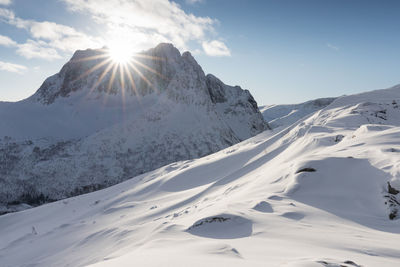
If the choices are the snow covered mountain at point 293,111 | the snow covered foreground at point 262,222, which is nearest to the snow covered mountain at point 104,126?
the snow covered foreground at point 262,222

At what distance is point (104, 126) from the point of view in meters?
52.5

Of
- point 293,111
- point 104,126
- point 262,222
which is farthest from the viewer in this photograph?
point 293,111

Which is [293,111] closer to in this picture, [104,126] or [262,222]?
[104,126]

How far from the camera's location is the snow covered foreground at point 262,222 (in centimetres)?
345

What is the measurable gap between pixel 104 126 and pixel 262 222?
5214 centimetres

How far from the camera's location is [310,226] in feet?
15.4

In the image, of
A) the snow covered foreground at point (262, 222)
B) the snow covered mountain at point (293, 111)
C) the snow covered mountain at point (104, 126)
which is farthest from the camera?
the snow covered mountain at point (293, 111)

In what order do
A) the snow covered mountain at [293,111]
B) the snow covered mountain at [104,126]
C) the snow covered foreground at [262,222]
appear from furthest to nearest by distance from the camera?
the snow covered mountain at [293,111], the snow covered mountain at [104,126], the snow covered foreground at [262,222]

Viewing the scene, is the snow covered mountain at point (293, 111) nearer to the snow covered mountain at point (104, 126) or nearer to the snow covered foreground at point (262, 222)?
the snow covered mountain at point (104, 126)

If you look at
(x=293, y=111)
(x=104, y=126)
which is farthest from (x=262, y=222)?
(x=293, y=111)

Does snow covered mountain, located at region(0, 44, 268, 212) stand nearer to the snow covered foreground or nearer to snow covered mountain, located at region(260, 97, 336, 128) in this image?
the snow covered foreground

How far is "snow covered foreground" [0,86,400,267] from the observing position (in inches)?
136

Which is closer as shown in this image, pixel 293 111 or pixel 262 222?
pixel 262 222

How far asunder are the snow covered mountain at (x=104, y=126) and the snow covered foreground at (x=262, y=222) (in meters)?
30.7
